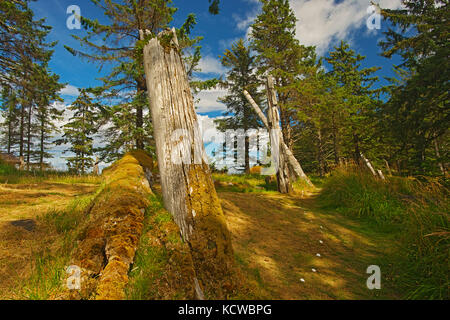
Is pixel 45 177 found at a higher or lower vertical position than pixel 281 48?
lower

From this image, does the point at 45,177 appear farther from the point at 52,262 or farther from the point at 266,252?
the point at 266,252

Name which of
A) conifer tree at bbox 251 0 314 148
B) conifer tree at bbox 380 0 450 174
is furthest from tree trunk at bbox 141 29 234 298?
conifer tree at bbox 251 0 314 148

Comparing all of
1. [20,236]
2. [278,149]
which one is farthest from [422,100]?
[20,236]

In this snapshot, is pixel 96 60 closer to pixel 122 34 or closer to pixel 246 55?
pixel 122 34

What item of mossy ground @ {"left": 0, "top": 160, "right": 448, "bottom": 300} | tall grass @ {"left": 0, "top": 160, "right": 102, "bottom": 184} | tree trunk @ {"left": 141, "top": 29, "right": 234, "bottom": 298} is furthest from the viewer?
tall grass @ {"left": 0, "top": 160, "right": 102, "bottom": 184}

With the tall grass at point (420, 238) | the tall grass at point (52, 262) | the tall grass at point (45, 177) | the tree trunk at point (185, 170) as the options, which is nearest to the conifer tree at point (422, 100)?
the tall grass at point (420, 238)

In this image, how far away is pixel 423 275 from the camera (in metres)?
2.39

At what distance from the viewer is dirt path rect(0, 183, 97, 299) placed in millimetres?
2184

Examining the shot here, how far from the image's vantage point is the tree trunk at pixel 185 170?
198 cm

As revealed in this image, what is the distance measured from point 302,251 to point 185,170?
2569mm

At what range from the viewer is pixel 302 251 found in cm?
335

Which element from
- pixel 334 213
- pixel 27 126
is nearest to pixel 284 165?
pixel 334 213

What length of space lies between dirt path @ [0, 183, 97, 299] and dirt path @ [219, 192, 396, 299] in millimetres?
2650

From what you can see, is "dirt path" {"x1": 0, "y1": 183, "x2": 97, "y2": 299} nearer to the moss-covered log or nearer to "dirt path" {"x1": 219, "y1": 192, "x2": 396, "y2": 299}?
the moss-covered log
